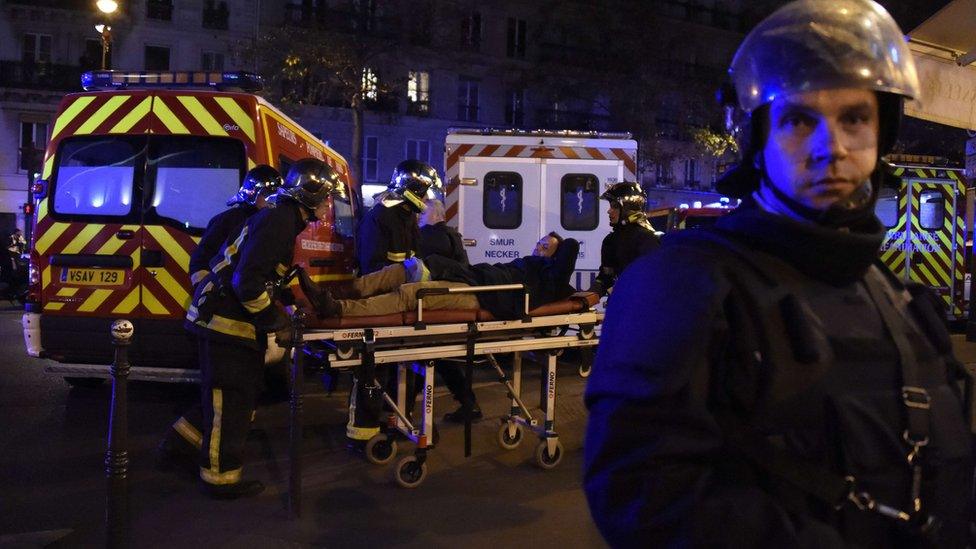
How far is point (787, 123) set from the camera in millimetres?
1330

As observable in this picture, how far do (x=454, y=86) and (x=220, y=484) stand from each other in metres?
29.5

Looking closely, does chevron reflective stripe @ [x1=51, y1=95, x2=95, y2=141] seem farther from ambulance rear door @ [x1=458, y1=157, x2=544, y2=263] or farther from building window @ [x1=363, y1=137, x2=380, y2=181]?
building window @ [x1=363, y1=137, x2=380, y2=181]

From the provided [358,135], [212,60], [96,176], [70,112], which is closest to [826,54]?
[96,176]

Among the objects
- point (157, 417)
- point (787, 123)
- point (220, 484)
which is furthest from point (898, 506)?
point (157, 417)

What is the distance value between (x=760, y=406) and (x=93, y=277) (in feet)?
20.8

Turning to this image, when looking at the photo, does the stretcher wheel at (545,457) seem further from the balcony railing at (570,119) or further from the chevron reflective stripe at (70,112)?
the balcony railing at (570,119)

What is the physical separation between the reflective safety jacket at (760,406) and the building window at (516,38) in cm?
3412

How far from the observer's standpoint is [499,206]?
955 centimetres

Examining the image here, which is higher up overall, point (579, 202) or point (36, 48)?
point (36, 48)

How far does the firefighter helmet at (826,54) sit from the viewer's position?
4.29 feet

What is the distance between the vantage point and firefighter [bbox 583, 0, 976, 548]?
112 cm

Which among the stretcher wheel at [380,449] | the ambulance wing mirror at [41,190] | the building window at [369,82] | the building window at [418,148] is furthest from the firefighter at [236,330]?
the building window at [418,148]

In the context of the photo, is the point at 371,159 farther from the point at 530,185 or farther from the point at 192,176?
the point at 192,176

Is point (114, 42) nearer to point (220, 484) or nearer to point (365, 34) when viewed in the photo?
point (365, 34)
